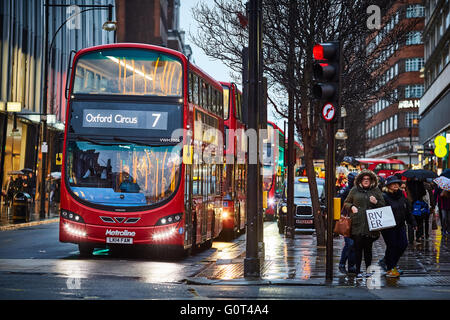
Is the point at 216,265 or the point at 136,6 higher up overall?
the point at 136,6

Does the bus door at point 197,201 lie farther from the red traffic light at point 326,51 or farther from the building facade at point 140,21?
the building facade at point 140,21

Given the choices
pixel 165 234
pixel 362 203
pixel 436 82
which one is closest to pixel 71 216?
pixel 165 234

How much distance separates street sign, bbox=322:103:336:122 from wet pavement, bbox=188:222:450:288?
2557 mm

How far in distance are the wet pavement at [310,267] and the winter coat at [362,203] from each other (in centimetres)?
82

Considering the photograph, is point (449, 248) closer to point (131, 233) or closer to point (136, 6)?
point (131, 233)

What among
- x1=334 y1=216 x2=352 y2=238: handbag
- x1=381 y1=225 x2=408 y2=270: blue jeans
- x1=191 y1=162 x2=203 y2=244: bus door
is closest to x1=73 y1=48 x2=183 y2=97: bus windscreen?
x1=191 y1=162 x2=203 y2=244: bus door

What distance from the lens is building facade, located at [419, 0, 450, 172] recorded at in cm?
4741

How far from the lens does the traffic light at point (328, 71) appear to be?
13.4 metres

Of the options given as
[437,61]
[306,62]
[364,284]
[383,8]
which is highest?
[437,61]

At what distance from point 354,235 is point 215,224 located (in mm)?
9636

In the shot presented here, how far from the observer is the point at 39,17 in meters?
56.3

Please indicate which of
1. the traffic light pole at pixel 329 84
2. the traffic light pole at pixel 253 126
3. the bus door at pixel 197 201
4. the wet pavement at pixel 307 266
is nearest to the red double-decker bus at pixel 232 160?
the wet pavement at pixel 307 266
